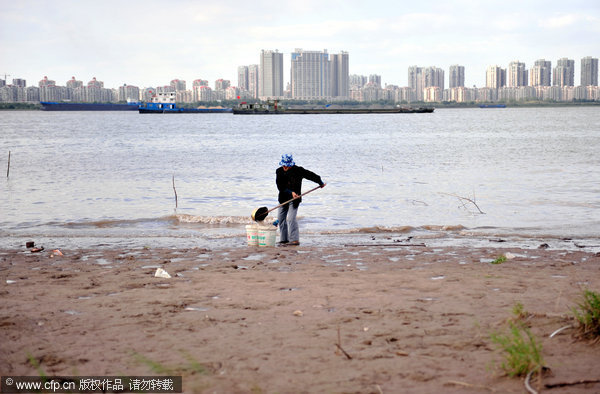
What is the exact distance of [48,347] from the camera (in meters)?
5.39

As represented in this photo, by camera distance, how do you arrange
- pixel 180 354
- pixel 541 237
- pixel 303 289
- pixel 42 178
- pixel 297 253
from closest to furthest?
pixel 180 354, pixel 303 289, pixel 297 253, pixel 541 237, pixel 42 178

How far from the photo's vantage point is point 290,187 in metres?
11.8

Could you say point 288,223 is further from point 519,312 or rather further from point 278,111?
point 278,111

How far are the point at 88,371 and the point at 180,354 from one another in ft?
2.50

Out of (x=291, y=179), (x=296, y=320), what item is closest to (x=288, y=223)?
(x=291, y=179)

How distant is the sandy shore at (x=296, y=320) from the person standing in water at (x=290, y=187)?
6.17ft

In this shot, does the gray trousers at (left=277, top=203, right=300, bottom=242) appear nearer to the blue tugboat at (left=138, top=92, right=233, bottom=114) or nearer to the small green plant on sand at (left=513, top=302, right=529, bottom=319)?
the small green plant on sand at (left=513, top=302, right=529, bottom=319)

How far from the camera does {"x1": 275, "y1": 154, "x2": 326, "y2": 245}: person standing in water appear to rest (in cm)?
1180

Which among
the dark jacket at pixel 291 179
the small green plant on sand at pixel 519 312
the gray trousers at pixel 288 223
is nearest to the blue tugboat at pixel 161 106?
the gray trousers at pixel 288 223

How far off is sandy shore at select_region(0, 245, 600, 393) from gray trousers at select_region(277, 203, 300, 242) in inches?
73.3

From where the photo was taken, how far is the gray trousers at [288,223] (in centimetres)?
1198

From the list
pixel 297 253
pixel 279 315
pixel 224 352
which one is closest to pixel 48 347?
pixel 224 352

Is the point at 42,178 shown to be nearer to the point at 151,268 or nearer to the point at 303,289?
the point at 151,268

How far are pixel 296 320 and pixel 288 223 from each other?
591 centimetres
